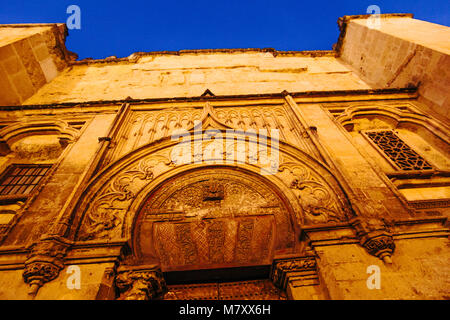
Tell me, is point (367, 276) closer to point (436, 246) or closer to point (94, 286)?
point (436, 246)

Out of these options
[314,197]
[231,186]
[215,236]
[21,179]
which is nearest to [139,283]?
[215,236]

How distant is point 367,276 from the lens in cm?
293

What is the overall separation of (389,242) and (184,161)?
12.1 feet

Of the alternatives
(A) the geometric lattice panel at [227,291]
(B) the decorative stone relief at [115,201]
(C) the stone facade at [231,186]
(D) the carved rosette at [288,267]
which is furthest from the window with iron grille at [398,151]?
(B) the decorative stone relief at [115,201]

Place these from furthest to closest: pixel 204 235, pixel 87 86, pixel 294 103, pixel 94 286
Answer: pixel 87 86 < pixel 294 103 < pixel 204 235 < pixel 94 286

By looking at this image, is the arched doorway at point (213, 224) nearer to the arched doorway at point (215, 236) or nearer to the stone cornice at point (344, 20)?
the arched doorway at point (215, 236)

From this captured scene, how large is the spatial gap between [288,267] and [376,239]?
1215 millimetres

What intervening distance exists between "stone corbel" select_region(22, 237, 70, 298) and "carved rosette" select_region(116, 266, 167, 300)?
0.76m

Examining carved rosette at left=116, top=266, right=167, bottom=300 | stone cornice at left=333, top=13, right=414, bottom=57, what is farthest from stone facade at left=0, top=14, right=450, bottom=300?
stone cornice at left=333, top=13, right=414, bottom=57

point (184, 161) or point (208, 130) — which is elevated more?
point (208, 130)

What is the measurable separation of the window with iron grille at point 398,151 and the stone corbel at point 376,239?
258 centimetres

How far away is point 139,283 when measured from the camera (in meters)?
3.08

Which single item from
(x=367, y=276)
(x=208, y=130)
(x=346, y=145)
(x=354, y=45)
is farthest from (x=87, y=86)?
(x=354, y=45)

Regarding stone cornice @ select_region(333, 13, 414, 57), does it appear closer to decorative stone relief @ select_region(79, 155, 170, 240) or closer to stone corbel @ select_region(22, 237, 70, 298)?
decorative stone relief @ select_region(79, 155, 170, 240)
